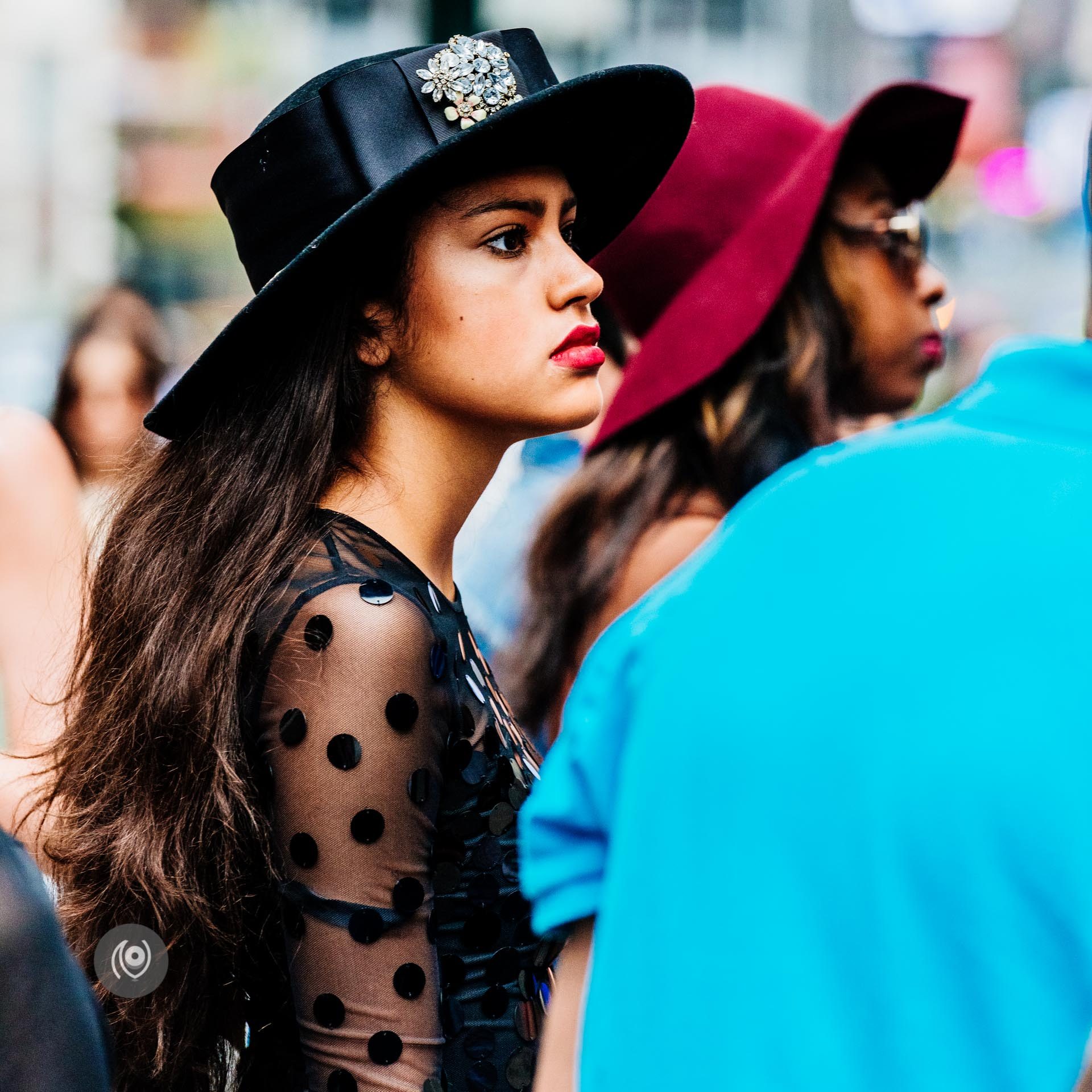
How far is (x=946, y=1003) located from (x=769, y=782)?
16 centimetres

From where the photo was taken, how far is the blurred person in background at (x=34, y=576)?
92.2 inches

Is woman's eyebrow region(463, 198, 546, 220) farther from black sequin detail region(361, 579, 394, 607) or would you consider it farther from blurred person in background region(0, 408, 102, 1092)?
blurred person in background region(0, 408, 102, 1092)

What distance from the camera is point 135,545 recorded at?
179 cm

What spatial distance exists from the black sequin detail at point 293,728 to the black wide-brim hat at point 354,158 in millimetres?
472

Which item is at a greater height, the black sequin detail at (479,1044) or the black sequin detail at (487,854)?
the black sequin detail at (487,854)

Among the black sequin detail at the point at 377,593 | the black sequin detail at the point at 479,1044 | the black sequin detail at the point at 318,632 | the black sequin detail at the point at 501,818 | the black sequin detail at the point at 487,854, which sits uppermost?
the black sequin detail at the point at 377,593

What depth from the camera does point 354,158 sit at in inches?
66.4

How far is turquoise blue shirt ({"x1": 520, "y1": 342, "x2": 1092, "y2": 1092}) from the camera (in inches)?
30.9

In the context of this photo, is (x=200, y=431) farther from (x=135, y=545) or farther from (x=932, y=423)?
(x=932, y=423)

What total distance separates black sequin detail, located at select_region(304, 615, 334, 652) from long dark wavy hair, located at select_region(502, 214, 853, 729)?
4.29ft

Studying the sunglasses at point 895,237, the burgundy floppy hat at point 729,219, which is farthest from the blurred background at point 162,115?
the sunglasses at point 895,237

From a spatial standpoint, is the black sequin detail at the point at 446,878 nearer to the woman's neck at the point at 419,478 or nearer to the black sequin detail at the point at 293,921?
the black sequin detail at the point at 293,921

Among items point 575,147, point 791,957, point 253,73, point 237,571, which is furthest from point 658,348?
point 253,73

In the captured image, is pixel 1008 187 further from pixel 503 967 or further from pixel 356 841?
pixel 356 841
